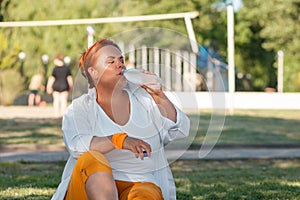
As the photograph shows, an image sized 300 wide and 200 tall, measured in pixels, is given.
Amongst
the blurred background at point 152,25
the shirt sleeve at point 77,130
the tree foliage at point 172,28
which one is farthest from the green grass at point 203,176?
the tree foliage at point 172,28

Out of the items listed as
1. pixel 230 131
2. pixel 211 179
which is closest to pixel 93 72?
pixel 211 179

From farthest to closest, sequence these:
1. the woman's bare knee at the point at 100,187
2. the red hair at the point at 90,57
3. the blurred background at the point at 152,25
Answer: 1. the blurred background at the point at 152,25
2. the red hair at the point at 90,57
3. the woman's bare knee at the point at 100,187

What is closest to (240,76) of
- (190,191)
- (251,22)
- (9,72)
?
(251,22)

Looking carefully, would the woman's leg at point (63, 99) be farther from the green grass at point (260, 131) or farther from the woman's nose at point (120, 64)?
the woman's nose at point (120, 64)

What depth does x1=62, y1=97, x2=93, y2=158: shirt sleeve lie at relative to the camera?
13.5 ft

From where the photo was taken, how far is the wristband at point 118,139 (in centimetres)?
400

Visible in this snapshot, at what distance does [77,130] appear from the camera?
4.15 m

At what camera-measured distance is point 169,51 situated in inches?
173

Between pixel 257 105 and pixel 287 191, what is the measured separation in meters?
26.6

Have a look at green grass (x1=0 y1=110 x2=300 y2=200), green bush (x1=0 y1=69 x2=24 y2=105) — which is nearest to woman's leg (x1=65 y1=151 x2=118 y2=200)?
green grass (x1=0 y1=110 x2=300 y2=200)

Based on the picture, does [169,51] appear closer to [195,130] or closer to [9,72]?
[195,130]

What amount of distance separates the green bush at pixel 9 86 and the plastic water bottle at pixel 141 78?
Answer: 2546 centimetres

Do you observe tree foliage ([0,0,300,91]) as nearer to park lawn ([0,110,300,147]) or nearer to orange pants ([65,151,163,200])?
park lawn ([0,110,300,147])

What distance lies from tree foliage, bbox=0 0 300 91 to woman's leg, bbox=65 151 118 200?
2662cm
